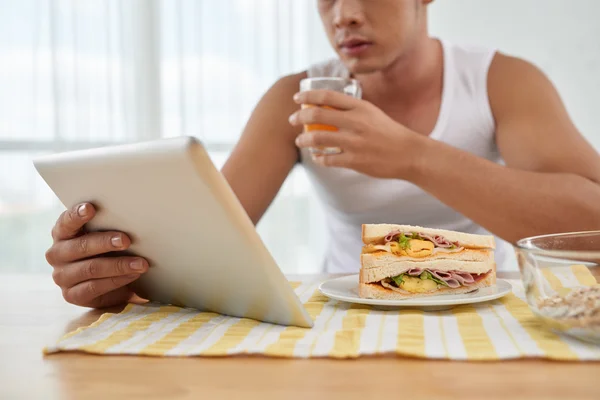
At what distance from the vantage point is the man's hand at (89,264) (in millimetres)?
926

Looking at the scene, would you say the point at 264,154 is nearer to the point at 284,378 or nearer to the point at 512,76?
the point at 512,76

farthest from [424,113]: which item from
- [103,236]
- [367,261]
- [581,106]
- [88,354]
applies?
[581,106]

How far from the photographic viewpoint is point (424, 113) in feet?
6.24

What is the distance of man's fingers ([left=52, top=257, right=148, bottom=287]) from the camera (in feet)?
3.09

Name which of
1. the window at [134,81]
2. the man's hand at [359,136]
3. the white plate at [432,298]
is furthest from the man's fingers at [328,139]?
the window at [134,81]

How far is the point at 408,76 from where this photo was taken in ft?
6.33

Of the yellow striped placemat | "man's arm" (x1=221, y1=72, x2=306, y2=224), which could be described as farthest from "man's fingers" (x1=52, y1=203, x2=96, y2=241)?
"man's arm" (x1=221, y1=72, x2=306, y2=224)

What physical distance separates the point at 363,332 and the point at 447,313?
6.4 inches

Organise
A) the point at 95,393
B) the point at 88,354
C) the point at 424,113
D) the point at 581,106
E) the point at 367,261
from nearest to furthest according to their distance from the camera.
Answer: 1. the point at 95,393
2. the point at 88,354
3. the point at 367,261
4. the point at 424,113
5. the point at 581,106

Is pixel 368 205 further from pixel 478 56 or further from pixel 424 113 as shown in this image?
pixel 478 56

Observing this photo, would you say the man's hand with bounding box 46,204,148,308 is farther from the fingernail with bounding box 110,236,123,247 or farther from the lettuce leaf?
the lettuce leaf

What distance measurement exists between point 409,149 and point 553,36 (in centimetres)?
286

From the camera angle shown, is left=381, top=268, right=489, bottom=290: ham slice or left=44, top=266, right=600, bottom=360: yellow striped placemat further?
left=381, top=268, right=489, bottom=290: ham slice

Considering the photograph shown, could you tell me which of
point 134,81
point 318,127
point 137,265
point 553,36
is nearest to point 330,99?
point 318,127
